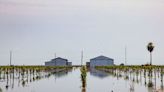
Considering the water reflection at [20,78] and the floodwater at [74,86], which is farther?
the water reflection at [20,78]

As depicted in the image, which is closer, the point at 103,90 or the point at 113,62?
the point at 103,90

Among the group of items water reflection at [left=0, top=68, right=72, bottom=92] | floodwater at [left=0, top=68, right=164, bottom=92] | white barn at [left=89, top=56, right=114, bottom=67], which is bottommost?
floodwater at [left=0, top=68, right=164, bottom=92]

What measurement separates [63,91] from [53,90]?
168 centimetres

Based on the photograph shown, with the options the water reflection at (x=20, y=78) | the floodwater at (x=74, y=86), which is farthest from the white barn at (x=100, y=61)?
the floodwater at (x=74, y=86)

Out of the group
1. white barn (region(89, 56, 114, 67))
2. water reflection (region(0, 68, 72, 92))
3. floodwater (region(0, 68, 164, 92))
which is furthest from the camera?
white barn (region(89, 56, 114, 67))

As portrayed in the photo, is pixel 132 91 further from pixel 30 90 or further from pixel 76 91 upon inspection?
pixel 30 90

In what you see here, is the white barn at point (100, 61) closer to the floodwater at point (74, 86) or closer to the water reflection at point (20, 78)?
the water reflection at point (20, 78)

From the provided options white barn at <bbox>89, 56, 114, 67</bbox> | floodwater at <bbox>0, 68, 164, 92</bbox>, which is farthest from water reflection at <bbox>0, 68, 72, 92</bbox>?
white barn at <bbox>89, 56, 114, 67</bbox>

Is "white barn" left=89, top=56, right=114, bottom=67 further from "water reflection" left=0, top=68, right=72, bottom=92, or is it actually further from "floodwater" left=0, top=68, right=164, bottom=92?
"floodwater" left=0, top=68, right=164, bottom=92

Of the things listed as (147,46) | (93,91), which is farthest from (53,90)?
(147,46)

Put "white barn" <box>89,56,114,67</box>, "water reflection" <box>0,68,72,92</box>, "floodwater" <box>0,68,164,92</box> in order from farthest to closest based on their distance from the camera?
"white barn" <box>89,56,114,67</box> → "water reflection" <box>0,68,72,92</box> → "floodwater" <box>0,68,164,92</box>

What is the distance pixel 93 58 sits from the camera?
16100 centimetres

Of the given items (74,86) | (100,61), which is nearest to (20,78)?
(74,86)

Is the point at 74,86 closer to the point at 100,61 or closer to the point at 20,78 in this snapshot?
the point at 20,78
